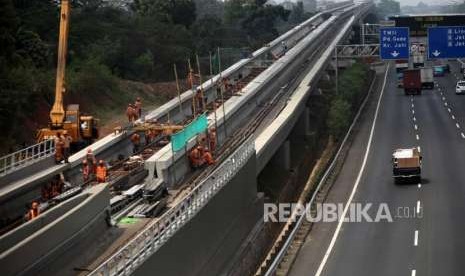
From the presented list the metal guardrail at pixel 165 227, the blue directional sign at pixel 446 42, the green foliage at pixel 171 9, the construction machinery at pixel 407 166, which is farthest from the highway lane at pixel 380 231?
the green foliage at pixel 171 9

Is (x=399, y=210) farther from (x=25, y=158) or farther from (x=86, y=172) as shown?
(x=25, y=158)

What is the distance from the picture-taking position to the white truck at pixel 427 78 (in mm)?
76625

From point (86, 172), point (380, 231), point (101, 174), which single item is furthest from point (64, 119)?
point (380, 231)

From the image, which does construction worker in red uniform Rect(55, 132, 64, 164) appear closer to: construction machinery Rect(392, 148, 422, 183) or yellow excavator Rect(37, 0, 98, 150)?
yellow excavator Rect(37, 0, 98, 150)

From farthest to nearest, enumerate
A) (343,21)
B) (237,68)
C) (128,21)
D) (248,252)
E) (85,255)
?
(343,21)
(128,21)
(237,68)
(248,252)
(85,255)

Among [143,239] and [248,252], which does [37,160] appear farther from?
[248,252]

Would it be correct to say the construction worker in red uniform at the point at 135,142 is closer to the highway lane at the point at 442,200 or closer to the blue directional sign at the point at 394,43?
the highway lane at the point at 442,200

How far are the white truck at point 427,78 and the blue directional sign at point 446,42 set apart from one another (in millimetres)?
26568

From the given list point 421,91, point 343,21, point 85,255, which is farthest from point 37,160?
point 343,21

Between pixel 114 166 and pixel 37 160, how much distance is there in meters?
7.49

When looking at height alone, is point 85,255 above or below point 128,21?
below

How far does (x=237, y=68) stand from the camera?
199 feet

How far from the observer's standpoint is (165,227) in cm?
2120

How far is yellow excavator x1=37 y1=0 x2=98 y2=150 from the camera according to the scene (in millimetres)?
29328
